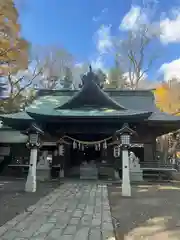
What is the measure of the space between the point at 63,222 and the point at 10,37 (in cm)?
925

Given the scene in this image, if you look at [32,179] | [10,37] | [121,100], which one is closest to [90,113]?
[32,179]

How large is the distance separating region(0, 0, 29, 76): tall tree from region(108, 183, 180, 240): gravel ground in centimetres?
799

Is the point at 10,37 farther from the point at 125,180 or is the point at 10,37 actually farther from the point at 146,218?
the point at 146,218

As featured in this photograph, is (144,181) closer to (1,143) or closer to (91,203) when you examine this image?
(91,203)

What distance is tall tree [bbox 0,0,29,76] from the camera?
10.5 meters

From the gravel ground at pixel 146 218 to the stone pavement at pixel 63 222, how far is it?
31cm

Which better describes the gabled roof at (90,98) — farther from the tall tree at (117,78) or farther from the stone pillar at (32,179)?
the tall tree at (117,78)

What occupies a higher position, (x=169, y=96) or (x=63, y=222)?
(x=169, y=96)

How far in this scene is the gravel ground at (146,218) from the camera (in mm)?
5102

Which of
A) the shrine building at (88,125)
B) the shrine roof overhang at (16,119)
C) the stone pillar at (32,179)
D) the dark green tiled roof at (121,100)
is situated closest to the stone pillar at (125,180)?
the shrine building at (88,125)

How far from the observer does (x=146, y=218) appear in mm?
6375

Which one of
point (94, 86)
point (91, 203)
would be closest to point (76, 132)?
point (94, 86)

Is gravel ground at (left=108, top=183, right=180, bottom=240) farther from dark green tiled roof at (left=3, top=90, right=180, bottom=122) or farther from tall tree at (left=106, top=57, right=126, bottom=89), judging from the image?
tall tree at (left=106, top=57, right=126, bottom=89)

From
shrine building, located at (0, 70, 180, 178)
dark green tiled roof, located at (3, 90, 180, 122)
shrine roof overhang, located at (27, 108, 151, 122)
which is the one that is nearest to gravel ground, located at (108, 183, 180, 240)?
shrine roof overhang, located at (27, 108, 151, 122)
